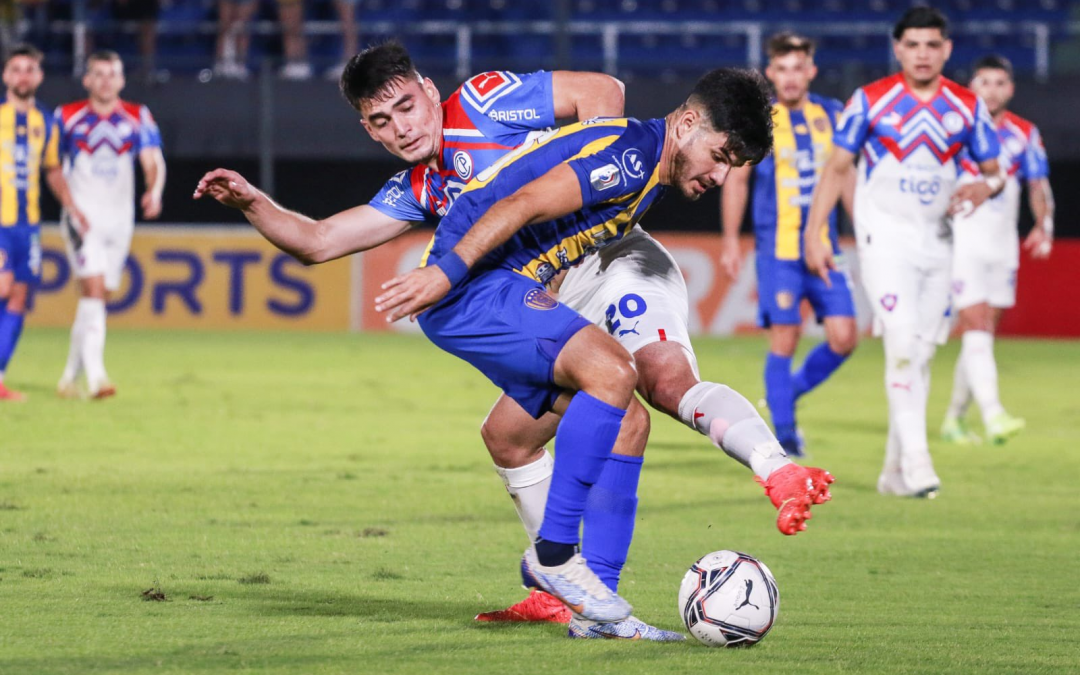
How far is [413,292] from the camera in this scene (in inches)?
154

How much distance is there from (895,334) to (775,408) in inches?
49.5

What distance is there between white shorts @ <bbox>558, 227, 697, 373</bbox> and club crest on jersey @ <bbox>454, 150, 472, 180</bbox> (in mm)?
459

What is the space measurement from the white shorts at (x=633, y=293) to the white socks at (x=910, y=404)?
2.76m

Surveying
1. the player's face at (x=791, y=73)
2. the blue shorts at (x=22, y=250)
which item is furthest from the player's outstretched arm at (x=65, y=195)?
the player's face at (x=791, y=73)

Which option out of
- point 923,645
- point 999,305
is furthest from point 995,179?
point 923,645

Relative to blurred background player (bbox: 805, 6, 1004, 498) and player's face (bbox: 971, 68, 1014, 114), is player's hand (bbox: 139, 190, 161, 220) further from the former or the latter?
player's face (bbox: 971, 68, 1014, 114)

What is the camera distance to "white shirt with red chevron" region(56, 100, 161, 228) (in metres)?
11.5

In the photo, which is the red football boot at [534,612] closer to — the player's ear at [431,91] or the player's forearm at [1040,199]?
the player's ear at [431,91]

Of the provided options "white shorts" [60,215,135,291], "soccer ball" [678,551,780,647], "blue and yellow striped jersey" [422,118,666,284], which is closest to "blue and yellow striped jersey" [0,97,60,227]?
"white shorts" [60,215,135,291]

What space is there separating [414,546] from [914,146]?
10.6ft

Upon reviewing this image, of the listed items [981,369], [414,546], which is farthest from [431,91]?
[981,369]

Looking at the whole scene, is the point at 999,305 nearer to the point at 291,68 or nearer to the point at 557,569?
the point at 557,569

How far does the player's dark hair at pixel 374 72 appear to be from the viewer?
4.63 metres

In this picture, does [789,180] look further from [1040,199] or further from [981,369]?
[1040,199]
